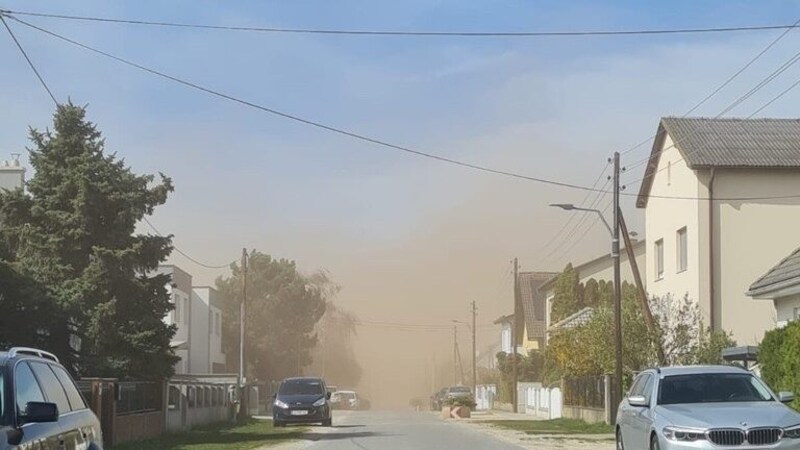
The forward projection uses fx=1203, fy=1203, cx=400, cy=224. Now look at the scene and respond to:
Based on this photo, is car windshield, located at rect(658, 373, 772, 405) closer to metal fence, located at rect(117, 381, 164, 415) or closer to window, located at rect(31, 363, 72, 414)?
window, located at rect(31, 363, 72, 414)

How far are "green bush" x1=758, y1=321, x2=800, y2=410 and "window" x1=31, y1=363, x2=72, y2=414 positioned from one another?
1503 cm

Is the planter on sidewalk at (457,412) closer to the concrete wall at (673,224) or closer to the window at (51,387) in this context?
the concrete wall at (673,224)

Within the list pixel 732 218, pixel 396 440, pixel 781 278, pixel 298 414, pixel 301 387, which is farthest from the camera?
pixel 301 387

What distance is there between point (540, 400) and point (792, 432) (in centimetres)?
4361

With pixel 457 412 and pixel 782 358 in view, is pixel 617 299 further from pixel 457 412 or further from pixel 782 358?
pixel 457 412

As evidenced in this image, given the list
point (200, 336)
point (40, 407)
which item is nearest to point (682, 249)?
point (200, 336)

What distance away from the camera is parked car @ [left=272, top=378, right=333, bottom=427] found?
126ft

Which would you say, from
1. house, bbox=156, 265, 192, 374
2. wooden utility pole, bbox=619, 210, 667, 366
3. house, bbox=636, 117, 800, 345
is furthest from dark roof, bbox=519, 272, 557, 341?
wooden utility pole, bbox=619, 210, 667, 366

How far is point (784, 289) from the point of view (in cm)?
2675

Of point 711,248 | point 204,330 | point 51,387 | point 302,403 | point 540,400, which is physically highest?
point 711,248

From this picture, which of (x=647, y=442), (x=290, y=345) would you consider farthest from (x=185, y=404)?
(x=290, y=345)

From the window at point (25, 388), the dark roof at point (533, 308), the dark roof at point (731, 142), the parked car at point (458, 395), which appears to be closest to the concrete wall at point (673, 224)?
the dark roof at point (731, 142)

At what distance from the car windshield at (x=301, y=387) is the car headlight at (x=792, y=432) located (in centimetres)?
2629

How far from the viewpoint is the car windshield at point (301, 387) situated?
130 feet
